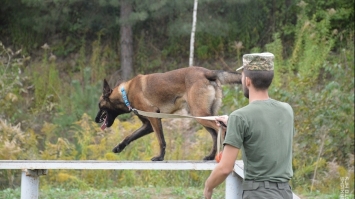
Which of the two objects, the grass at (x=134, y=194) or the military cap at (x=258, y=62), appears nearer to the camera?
the military cap at (x=258, y=62)

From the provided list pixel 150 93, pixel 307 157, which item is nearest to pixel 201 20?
pixel 307 157

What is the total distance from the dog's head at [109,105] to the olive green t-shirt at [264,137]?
160 inches

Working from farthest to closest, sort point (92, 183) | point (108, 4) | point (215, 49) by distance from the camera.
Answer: point (215, 49)
point (108, 4)
point (92, 183)

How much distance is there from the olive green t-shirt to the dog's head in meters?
4.07

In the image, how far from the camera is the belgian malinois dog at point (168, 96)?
7.05 m

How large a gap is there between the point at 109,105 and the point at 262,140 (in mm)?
4350

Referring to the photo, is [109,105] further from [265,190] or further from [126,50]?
[126,50]

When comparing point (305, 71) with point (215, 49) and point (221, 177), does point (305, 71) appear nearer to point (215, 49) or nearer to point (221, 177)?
point (215, 49)

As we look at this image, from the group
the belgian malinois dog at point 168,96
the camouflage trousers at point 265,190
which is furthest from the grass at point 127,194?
the camouflage trousers at point 265,190

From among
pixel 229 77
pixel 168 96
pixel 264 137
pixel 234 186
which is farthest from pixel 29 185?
pixel 264 137

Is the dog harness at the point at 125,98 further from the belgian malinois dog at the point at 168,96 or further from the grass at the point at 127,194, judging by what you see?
the grass at the point at 127,194

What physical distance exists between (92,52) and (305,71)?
700cm

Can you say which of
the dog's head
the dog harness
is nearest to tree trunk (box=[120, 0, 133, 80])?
the dog's head

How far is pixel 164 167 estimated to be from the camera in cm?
644
